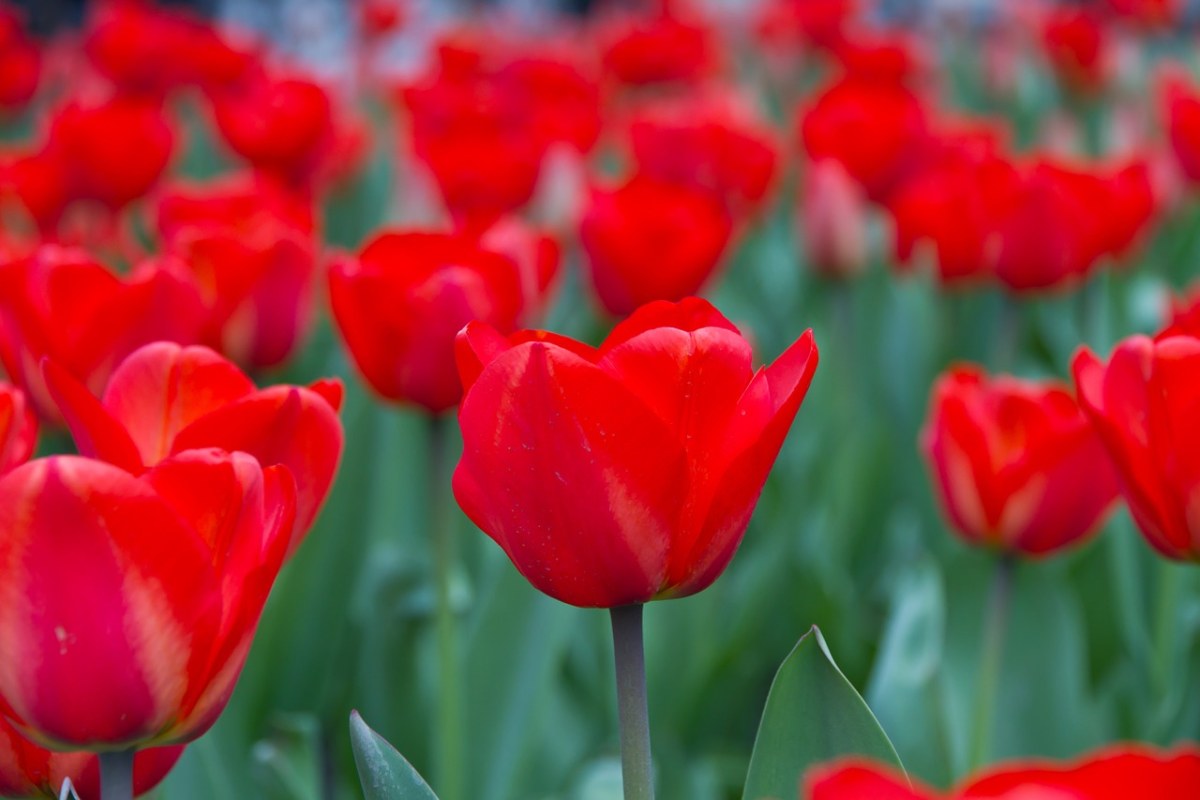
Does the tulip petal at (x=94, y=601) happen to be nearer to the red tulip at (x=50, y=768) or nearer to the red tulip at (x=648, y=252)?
the red tulip at (x=50, y=768)

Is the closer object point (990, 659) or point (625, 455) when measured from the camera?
point (625, 455)

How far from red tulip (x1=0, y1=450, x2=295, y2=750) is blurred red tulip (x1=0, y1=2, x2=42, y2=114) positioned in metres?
1.84

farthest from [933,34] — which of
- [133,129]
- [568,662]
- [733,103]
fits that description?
[568,662]

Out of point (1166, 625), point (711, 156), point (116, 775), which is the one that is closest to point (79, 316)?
point (116, 775)

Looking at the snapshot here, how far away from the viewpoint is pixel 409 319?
29.1 inches

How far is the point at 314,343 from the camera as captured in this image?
1462 millimetres

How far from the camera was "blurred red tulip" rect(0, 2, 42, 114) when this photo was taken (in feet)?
6.79

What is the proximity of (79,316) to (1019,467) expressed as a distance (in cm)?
50

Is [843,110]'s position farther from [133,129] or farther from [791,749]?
[791,749]

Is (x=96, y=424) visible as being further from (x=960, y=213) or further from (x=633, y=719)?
(x=960, y=213)

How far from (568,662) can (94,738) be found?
618 millimetres

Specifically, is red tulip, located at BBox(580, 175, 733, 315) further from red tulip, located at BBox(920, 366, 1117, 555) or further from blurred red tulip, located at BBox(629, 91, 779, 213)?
blurred red tulip, located at BBox(629, 91, 779, 213)

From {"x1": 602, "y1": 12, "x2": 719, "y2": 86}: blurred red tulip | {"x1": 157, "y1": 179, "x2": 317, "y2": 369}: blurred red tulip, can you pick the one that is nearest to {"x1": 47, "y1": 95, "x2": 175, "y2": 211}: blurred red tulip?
{"x1": 157, "y1": 179, "x2": 317, "y2": 369}: blurred red tulip

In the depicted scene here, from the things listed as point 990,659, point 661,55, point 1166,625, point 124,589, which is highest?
point 124,589
